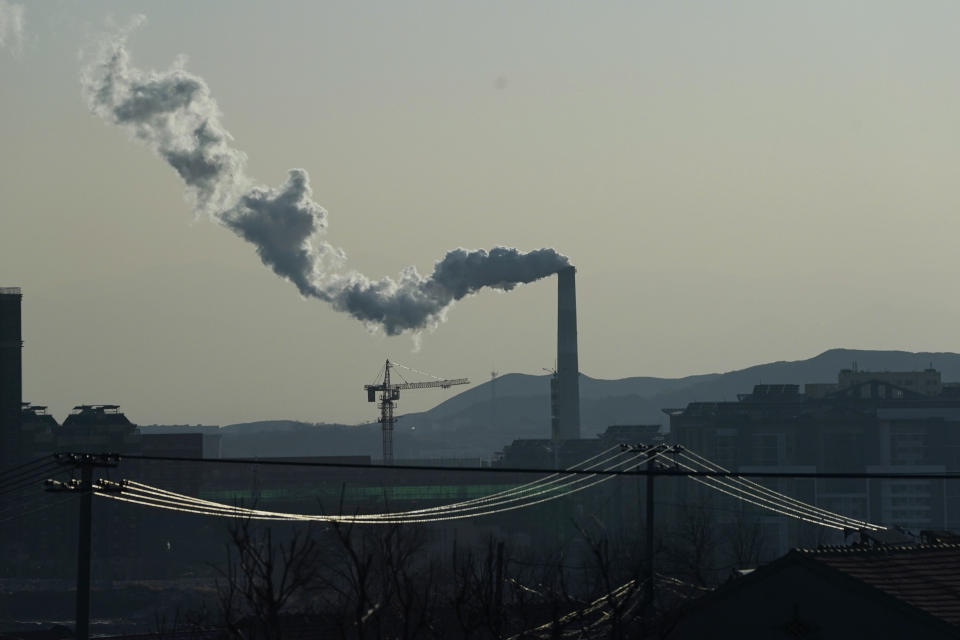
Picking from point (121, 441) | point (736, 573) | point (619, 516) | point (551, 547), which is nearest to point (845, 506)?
point (619, 516)

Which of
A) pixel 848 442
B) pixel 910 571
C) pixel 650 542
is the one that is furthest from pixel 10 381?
pixel 910 571

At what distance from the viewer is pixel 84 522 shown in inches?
850

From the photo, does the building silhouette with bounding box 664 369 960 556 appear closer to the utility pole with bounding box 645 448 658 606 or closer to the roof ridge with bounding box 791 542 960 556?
the utility pole with bounding box 645 448 658 606

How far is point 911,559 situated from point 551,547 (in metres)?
83.6

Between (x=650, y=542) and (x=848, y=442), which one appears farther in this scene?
(x=848, y=442)

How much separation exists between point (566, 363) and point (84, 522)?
119m

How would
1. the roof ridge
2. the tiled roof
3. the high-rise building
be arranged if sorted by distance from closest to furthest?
1. the tiled roof
2. the roof ridge
3. the high-rise building

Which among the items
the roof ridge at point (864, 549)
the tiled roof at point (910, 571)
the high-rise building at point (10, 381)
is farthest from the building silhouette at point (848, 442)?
the tiled roof at point (910, 571)

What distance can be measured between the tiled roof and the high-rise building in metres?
96.6

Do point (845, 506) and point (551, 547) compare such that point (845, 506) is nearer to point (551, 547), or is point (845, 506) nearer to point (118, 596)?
point (551, 547)

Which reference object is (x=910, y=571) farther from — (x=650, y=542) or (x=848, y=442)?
(x=848, y=442)

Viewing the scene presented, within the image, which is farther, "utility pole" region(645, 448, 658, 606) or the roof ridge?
"utility pole" region(645, 448, 658, 606)

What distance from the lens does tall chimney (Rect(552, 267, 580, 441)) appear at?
5256 inches

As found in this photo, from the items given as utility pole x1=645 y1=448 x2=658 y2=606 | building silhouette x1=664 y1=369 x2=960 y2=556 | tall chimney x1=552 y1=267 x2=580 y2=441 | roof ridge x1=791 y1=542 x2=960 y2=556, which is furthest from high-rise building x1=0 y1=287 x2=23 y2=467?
roof ridge x1=791 y1=542 x2=960 y2=556
